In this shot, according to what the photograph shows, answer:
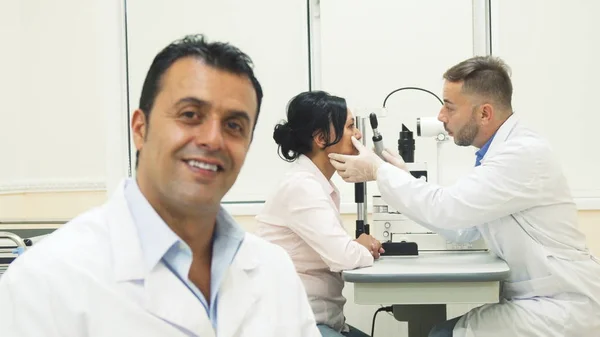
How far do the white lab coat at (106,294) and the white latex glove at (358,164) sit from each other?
99 cm

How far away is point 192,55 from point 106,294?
0.39 m

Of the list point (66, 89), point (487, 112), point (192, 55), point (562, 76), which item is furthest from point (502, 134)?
point (66, 89)

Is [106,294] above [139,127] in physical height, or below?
below

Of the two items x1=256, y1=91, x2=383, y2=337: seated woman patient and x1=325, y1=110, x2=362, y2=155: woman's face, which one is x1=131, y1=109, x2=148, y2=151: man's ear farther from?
x1=325, y1=110, x2=362, y2=155: woman's face

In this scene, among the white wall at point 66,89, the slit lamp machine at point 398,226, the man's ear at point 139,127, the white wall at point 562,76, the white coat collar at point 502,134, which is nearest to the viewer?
the man's ear at point 139,127

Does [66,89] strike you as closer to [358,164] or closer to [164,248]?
[358,164]

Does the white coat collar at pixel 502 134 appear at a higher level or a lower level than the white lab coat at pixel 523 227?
higher

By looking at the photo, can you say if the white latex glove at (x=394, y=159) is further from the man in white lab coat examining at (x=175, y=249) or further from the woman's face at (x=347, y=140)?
the man in white lab coat examining at (x=175, y=249)

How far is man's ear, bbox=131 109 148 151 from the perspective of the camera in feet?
3.24

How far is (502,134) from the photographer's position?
192cm

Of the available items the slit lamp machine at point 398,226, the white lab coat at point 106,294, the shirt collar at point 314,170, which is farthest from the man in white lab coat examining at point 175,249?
the slit lamp machine at point 398,226

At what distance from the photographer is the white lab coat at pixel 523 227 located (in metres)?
1.70

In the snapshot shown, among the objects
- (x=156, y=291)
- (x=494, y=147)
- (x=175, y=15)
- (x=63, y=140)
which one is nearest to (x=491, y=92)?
(x=494, y=147)

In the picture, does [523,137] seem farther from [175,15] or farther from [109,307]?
[175,15]
